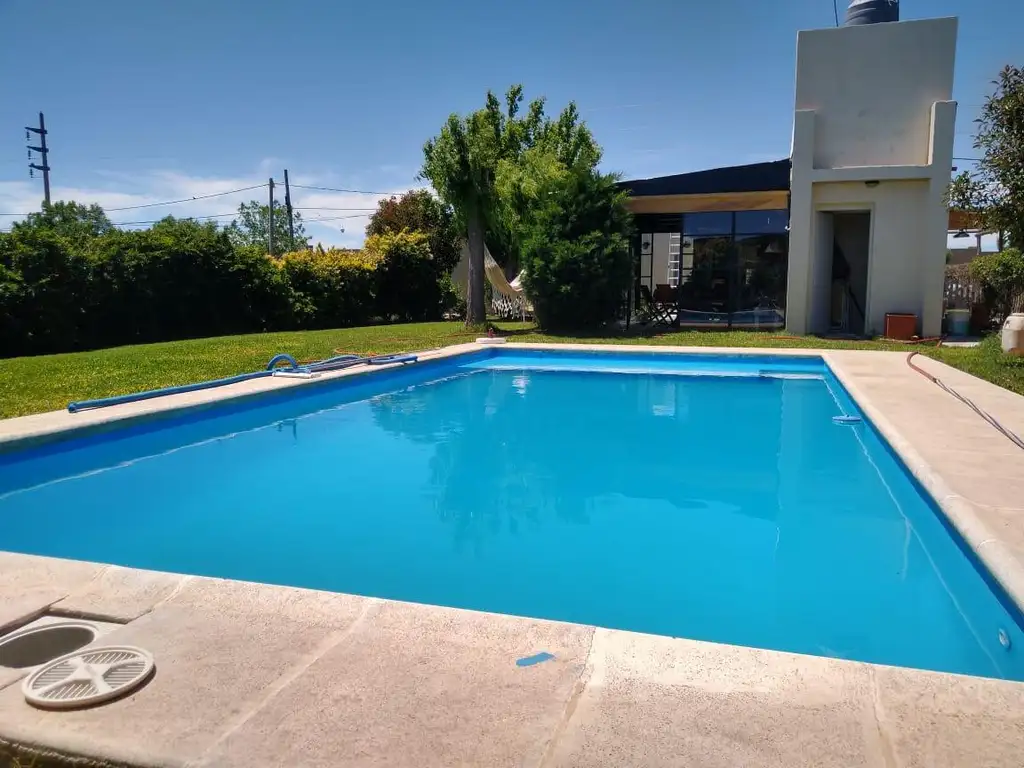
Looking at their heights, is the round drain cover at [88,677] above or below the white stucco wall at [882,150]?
below

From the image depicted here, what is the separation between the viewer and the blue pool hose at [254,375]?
720cm

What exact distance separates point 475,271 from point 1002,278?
1094 cm

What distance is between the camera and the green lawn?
28.5 feet

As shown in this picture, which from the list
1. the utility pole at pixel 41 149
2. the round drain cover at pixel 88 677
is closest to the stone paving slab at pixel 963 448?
the round drain cover at pixel 88 677

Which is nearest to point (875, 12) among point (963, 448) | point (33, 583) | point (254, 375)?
point (963, 448)

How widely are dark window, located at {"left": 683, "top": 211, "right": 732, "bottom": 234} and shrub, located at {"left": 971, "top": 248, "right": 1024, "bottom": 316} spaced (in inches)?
202

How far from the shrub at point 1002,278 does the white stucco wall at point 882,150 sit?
1324mm

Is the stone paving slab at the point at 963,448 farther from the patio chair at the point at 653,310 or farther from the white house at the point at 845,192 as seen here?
the patio chair at the point at 653,310

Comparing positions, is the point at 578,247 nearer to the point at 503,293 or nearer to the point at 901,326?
the point at 503,293

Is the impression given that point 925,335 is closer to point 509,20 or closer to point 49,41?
point 509,20

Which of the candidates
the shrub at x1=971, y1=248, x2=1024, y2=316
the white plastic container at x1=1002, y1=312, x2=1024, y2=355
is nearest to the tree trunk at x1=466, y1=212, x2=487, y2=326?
the white plastic container at x1=1002, y1=312, x2=1024, y2=355

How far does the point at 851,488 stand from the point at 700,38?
11539 mm

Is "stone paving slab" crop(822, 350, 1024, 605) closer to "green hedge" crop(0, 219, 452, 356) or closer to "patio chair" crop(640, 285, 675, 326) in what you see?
"patio chair" crop(640, 285, 675, 326)

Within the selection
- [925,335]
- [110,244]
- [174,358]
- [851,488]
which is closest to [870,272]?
[925,335]
